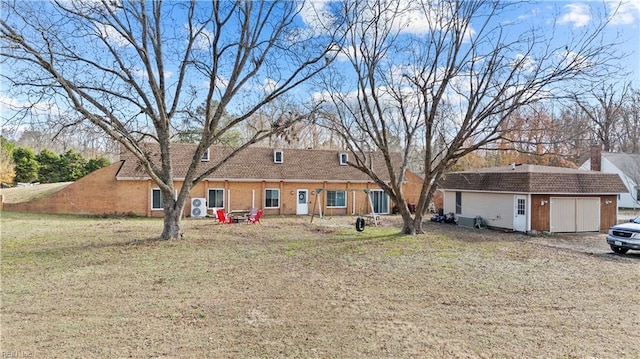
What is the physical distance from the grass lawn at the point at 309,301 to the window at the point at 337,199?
1409 centimetres

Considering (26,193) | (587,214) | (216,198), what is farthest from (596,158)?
(26,193)

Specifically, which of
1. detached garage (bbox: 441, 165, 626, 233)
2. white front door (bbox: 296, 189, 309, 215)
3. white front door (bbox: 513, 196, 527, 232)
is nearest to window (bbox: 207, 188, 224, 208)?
white front door (bbox: 296, 189, 309, 215)

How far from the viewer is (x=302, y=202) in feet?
87.3

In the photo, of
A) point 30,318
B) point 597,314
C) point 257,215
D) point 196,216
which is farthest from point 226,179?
point 597,314

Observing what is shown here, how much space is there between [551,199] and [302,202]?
1517 centimetres

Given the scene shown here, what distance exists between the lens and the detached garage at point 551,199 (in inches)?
734

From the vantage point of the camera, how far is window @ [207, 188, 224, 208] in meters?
24.4

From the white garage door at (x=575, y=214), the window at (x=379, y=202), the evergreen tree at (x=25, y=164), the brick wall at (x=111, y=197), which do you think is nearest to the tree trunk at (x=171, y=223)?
the brick wall at (x=111, y=197)

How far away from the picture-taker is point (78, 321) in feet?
18.5

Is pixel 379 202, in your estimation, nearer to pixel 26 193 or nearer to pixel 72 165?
pixel 26 193

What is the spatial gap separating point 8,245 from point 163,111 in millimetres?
6497

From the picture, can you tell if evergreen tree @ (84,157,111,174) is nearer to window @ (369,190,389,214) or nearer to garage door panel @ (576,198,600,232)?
window @ (369,190,389,214)

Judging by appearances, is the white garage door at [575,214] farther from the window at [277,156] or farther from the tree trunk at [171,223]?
the tree trunk at [171,223]

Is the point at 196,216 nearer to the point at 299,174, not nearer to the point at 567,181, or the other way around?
the point at 299,174
